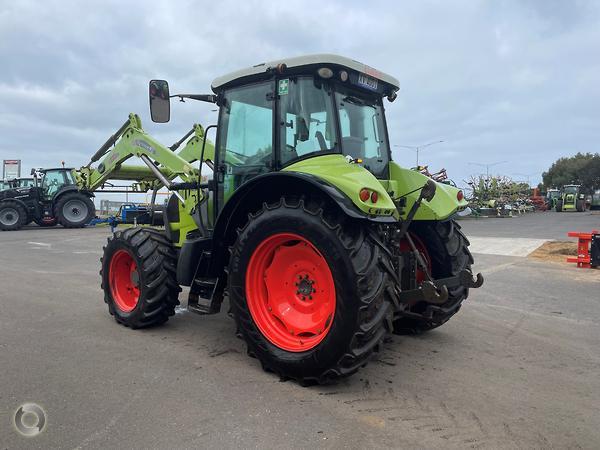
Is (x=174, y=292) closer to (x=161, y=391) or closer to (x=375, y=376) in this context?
(x=161, y=391)

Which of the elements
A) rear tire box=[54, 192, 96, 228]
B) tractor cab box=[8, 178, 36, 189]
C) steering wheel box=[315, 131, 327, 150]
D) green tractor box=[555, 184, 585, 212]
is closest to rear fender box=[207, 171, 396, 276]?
steering wheel box=[315, 131, 327, 150]

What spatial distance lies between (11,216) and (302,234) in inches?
791

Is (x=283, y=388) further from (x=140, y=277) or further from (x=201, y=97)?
(x=201, y=97)

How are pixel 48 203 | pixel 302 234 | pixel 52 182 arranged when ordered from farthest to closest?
pixel 52 182, pixel 48 203, pixel 302 234

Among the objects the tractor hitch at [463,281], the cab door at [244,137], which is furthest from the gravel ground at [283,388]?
the cab door at [244,137]

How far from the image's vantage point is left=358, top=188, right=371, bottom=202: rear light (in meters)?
3.28

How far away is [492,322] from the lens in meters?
5.59

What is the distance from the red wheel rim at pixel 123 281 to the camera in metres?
5.28

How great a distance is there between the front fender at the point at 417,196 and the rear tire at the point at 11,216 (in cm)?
1939

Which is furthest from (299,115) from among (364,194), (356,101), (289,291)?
(289,291)

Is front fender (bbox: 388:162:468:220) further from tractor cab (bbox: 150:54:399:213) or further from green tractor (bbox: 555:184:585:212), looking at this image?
green tractor (bbox: 555:184:585:212)

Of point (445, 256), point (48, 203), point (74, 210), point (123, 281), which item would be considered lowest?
point (123, 281)

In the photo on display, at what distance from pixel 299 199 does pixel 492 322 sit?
3.34 m

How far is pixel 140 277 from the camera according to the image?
4.83 meters
